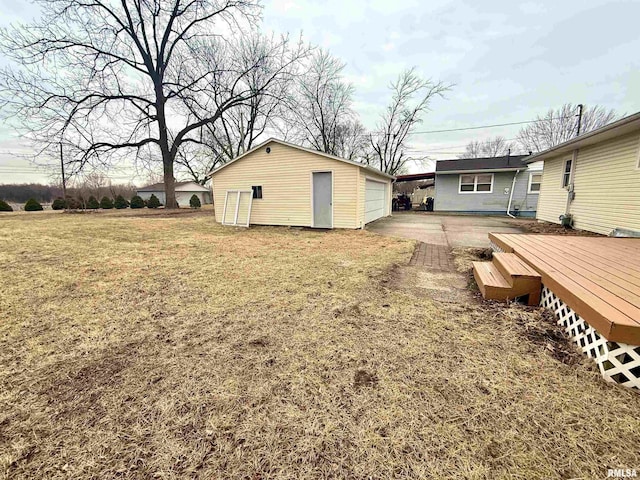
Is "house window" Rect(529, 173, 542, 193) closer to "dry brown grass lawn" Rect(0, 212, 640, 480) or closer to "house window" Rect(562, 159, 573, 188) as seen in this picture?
"house window" Rect(562, 159, 573, 188)

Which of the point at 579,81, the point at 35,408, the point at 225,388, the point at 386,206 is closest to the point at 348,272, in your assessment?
the point at 225,388

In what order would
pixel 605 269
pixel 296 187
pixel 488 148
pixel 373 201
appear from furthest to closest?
pixel 488 148 → pixel 373 201 → pixel 296 187 → pixel 605 269

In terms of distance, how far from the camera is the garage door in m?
10.6

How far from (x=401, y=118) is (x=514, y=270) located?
23068mm

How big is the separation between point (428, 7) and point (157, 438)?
1355 centimetres

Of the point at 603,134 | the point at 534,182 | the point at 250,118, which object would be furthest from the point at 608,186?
the point at 250,118

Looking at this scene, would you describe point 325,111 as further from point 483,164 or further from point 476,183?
point 476,183

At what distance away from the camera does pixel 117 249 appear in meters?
5.81

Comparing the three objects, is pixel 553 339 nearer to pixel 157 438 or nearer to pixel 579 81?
pixel 157 438

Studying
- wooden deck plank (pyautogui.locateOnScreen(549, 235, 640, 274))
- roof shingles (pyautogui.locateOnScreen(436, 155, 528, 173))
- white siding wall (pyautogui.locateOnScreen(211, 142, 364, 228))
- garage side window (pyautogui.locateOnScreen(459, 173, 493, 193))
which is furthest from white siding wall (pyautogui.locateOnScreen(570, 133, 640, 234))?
garage side window (pyautogui.locateOnScreen(459, 173, 493, 193))

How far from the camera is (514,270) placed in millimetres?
3141

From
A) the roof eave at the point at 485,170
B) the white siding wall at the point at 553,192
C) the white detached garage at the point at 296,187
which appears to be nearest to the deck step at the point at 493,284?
the white detached garage at the point at 296,187

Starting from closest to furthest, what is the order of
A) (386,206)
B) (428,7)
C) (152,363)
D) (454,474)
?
(454,474) → (152,363) → (428,7) → (386,206)

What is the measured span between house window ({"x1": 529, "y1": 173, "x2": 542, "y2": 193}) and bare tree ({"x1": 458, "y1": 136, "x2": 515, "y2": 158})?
62.5 feet
